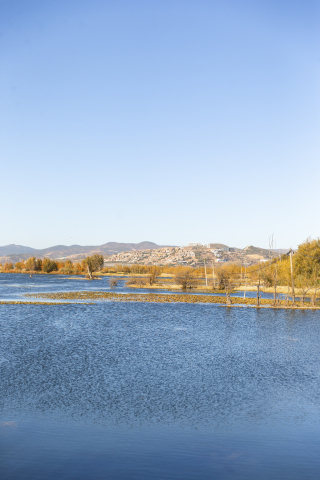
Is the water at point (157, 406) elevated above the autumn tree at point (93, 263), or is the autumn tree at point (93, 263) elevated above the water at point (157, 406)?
the autumn tree at point (93, 263)

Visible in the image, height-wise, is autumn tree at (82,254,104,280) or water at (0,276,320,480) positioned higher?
autumn tree at (82,254,104,280)

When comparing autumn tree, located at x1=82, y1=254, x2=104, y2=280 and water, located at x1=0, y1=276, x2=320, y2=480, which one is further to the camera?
autumn tree, located at x1=82, y1=254, x2=104, y2=280

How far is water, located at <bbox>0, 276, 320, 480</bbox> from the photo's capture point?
44.7 ft

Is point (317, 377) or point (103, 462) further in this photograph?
point (317, 377)

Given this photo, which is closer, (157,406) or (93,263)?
(157,406)

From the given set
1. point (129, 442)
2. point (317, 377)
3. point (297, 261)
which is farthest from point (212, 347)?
point (297, 261)

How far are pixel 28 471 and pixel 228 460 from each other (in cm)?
629

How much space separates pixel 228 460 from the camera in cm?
1394

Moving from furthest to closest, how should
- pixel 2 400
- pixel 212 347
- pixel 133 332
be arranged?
1. pixel 133 332
2. pixel 212 347
3. pixel 2 400

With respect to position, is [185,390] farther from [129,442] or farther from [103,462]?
[103,462]

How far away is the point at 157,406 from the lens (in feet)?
61.2

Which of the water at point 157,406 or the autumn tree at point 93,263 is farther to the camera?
the autumn tree at point 93,263

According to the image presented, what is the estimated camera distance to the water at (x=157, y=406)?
13617 millimetres

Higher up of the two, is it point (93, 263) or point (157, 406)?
point (93, 263)
